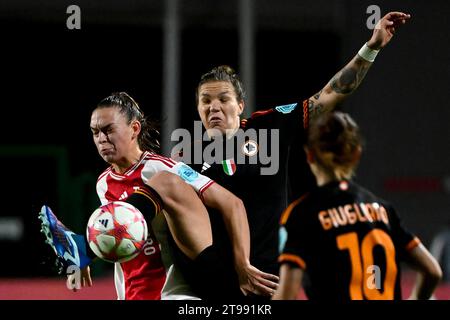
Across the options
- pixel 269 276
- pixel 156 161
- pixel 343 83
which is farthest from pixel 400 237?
pixel 156 161

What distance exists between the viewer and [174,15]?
1310 cm

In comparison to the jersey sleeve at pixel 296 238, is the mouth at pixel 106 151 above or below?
above

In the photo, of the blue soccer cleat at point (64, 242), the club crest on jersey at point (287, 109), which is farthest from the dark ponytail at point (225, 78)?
the blue soccer cleat at point (64, 242)

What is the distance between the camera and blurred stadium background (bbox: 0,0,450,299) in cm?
1216

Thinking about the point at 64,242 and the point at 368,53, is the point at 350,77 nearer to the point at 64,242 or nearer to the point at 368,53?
the point at 368,53

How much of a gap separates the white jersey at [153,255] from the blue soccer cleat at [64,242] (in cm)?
24

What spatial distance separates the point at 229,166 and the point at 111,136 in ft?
2.07

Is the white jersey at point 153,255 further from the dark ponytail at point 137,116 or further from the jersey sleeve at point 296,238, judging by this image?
the jersey sleeve at point 296,238

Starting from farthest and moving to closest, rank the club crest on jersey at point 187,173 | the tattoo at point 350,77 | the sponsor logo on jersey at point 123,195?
the tattoo at point 350,77
the sponsor logo on jersey at point 123,195
the club crest on jersey at point 187,173

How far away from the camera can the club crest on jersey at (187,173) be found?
4074mm

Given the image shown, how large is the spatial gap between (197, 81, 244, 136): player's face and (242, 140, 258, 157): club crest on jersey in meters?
0.15

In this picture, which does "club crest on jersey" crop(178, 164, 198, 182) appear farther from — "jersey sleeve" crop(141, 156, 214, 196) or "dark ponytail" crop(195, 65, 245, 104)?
"dark ponytail" crop(195, 65, 245, 104)
